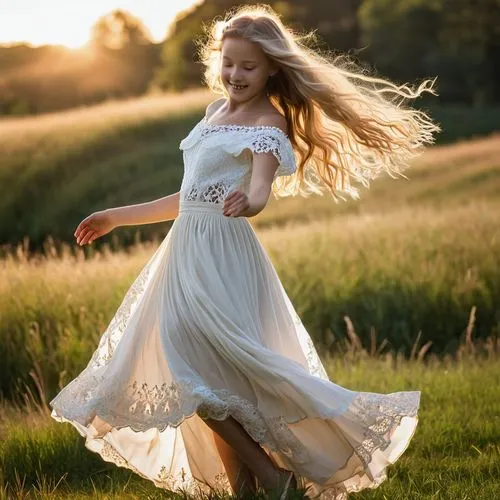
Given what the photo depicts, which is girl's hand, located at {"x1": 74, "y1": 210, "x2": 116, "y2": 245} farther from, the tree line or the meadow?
the tree line

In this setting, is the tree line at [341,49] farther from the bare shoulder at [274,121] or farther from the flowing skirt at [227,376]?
the flowing skirt at [227,376]

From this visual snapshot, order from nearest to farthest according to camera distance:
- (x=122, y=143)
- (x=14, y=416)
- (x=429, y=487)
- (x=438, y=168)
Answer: (x=429, y=487) < (x=14, y=416) < (x=438, y=168) < (x=122, y=143)

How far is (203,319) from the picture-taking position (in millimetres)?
3561

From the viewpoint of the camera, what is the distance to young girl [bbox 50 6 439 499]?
3510 mm

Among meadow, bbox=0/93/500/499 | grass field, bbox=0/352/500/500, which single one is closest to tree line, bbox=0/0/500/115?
meadow, bbox=0/93/500/499

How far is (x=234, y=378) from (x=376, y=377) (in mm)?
2543

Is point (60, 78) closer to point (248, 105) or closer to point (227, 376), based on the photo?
point (248, 105)

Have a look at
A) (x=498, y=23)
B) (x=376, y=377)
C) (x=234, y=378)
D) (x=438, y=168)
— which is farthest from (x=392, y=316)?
(x=498, y=23)

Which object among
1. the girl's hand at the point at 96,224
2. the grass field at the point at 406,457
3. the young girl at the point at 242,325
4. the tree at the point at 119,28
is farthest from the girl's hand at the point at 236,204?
the tree at the point at 119,28

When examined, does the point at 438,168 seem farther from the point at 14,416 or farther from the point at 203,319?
the point at 203,319

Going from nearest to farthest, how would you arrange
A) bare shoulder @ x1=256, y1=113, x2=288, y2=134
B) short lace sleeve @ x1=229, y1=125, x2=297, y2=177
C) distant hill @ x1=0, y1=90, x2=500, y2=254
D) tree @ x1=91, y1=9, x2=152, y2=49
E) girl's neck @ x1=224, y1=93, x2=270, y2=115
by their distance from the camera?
short lace sleeve @ x1=229, y1=125, x2=297, y2=177
bare shoulder @ x1=256, y1=113, x2=288, y2=134
girl's neck @ x1=224, y1=93, x2=270, y2=115
distant hill @ x1=0, y1=90, x2=500, y2=254
tree @ x1=91, y1=9, x2=152, y2=49

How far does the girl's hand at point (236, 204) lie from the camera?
3428 millimetres

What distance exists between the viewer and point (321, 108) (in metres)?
4.17

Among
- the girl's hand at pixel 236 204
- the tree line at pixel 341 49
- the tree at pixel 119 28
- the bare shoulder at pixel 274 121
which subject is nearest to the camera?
the girl's hand at pixel 236 204
